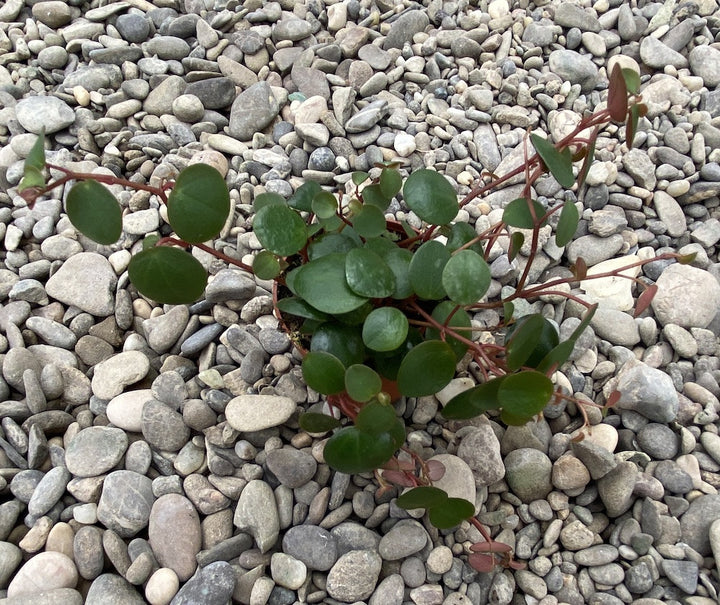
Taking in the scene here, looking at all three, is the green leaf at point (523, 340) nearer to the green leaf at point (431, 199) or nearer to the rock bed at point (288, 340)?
the green leaf at point (431, 199)

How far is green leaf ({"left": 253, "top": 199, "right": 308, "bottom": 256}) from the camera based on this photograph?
949 mm

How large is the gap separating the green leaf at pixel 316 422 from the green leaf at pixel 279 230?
0.87 feet

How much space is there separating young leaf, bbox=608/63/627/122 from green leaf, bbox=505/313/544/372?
0.95 ft

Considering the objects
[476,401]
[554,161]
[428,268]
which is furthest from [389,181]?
[476,401]

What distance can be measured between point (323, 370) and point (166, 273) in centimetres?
27

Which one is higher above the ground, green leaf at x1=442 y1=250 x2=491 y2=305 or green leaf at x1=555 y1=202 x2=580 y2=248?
green leaf at x1=555 y1=202 x2=580 y2=248

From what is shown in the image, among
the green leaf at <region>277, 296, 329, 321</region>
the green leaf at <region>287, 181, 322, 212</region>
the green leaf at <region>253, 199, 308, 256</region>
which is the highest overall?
the green leaf at <region>253, 199, 308, 256</region>

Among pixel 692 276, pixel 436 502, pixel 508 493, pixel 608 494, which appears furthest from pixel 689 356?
pixel 436 502

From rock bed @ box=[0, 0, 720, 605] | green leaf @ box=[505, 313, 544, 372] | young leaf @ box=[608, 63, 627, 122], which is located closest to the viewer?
young leaf @ box=[608, 63, 627, 122]

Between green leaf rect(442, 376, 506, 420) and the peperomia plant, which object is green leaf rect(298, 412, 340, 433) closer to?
the peperomia plant

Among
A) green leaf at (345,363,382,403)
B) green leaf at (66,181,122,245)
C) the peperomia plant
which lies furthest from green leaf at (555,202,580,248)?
green leaf at (66,181,122,245)

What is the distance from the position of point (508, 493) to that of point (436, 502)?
1.05 feet

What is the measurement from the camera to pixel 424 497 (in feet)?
2.90

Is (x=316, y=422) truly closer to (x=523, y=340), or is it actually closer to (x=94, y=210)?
(x=523, y=340)
